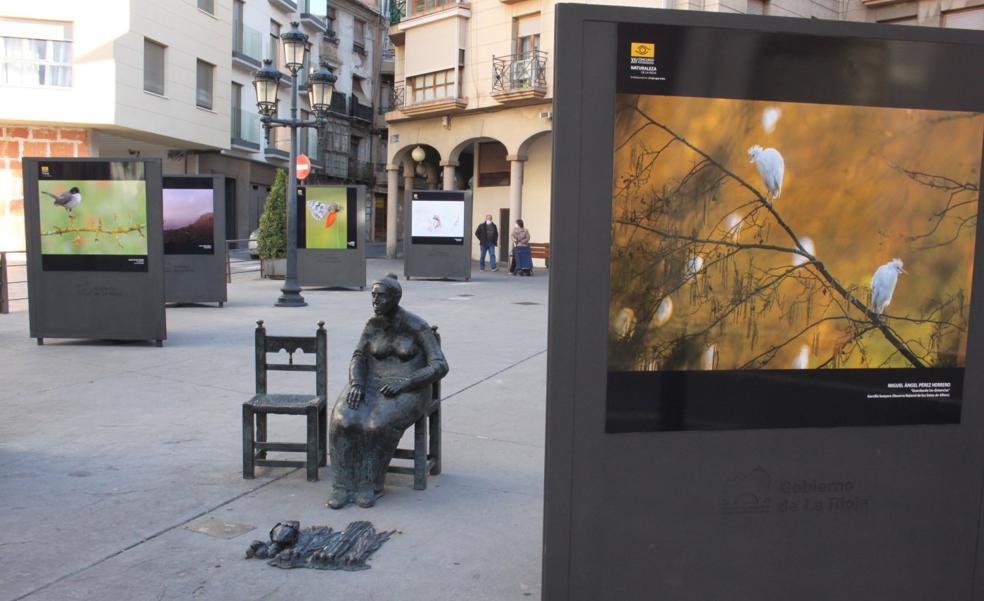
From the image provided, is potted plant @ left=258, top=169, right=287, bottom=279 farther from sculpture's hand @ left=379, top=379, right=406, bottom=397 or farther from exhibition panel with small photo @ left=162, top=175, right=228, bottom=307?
sculpture's hand @ left=379, top=379, right=406, bottom=397

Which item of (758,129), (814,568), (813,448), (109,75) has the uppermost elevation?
(109,75)

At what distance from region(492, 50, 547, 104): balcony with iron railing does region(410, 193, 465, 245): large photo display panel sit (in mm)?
7569

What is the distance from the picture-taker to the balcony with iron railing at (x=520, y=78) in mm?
27031

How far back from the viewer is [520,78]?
27766 millimetres

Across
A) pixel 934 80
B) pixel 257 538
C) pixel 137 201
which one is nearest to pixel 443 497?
pixel 257 538

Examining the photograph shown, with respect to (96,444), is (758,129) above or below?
above

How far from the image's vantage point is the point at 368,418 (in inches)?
179

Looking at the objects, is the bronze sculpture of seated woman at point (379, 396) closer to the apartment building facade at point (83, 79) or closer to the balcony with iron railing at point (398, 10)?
the apartment building facade at point (83, 79)

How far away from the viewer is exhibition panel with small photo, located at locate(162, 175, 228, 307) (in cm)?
1401

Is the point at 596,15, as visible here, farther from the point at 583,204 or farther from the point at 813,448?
the point at 813,448

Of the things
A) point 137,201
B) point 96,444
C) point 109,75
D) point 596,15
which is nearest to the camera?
point 596,15

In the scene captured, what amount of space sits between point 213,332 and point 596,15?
31.3 ft

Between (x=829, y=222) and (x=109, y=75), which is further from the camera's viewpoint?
(x=109, y=75)

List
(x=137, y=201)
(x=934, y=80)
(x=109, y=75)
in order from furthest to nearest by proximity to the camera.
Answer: (x=109, y=75), (x=137, y=201), (x=934, y=80)
